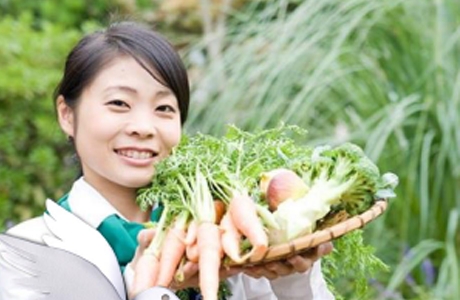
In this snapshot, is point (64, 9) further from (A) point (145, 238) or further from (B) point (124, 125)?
(A) point (145, 238)

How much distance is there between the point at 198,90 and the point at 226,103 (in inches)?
11.8

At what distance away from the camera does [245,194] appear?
7.82 feet

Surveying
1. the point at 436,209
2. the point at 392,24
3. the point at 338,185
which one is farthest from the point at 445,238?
the point at 338,185

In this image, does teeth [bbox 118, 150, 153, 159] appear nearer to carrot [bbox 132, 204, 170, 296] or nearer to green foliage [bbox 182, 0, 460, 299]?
carrot [bbox 132, 204, 170, 296]

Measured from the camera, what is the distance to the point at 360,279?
9.09 ft

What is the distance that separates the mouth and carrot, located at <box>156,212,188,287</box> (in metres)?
0.21

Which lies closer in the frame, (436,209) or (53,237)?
(53,237)

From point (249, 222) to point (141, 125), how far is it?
38cm

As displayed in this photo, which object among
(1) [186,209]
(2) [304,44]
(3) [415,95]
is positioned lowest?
(1) [186,209]

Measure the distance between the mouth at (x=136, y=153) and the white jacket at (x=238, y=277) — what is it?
4.9 inches

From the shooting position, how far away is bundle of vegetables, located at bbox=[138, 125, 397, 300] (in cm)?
226

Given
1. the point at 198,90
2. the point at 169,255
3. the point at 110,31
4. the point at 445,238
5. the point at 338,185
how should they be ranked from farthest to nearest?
the point at 198,90 → the point at 445,238 → the point at 110,31 → the point at 338,185 → the point at 169,255

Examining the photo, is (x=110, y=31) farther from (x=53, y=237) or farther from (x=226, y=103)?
(x=226, y=103)

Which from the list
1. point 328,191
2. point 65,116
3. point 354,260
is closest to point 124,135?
point 65,116
